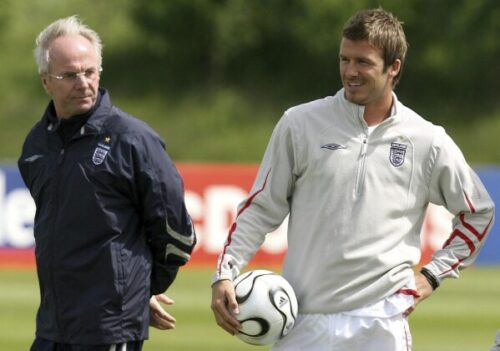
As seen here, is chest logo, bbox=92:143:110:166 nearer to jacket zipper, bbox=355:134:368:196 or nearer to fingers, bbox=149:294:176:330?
fingers, bbox=149:294:176:330

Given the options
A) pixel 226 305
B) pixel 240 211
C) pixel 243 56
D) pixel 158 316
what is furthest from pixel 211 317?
pixel 243 56

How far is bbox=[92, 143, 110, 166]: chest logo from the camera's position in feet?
17.9

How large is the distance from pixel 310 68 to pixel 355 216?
112 feet

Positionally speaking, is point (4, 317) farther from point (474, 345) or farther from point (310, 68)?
point (310, 68)

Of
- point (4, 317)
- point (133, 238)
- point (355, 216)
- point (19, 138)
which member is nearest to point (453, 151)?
point (355, 216)

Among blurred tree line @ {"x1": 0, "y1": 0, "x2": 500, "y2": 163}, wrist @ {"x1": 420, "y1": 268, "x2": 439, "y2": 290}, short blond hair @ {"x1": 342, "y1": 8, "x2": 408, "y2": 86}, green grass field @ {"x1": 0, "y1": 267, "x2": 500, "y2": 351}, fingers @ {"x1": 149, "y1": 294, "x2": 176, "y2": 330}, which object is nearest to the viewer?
short blond hair @ {"x1": 342, "y1": 8, "x2": 408, "y2": 86}

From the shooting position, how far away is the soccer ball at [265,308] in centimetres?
542

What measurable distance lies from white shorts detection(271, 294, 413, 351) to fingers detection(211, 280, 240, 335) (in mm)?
261

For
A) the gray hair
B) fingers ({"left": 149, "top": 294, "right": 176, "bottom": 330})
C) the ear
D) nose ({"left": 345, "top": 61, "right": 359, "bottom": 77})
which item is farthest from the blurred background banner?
nose ({"left": 345, "top": 61, "right": 359, "bottom": 77})

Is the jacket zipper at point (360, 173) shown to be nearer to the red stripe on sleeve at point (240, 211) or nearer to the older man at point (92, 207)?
the red stripe on sleeve at point (240, 211)

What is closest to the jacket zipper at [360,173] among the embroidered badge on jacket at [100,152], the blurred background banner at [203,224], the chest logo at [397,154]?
the chest logo at [397,154]

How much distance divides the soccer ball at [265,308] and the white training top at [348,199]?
0.07 meters

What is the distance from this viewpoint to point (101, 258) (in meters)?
5.42

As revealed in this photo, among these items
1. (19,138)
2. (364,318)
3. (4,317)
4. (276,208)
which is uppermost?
(276,208)
